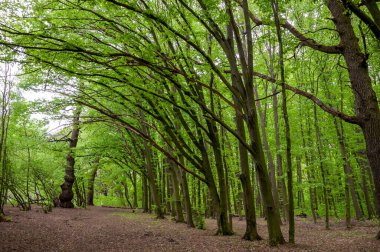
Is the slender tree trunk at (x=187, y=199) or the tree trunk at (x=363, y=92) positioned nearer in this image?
the tree trunk at (x=363, y=92)

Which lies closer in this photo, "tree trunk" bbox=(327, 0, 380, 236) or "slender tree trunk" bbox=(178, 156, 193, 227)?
"tree trunk" bbox=(327, 0, 380, 236)

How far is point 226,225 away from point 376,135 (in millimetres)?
5311

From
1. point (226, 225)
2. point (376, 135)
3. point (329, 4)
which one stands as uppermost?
point (329, 4)

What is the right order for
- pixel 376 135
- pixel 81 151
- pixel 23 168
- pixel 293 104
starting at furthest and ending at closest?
pixel 293 104, pixel 81 151, pixel 23 168, pixel 376 135

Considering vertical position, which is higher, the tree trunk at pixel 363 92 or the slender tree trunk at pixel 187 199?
the tree trunk at pixel 363 92

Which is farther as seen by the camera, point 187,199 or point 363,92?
point 187,199

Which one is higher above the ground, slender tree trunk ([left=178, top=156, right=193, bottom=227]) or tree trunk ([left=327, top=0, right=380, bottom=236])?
tree trunk ([left=327, top=0, right=380, bottom=236])

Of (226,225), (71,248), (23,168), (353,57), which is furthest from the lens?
(23,168)

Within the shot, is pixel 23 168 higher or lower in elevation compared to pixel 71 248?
higher

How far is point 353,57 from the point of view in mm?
7605

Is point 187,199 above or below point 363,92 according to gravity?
below

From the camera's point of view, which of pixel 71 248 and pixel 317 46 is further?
pixel 317 46

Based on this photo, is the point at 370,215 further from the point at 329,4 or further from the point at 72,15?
the point at 72,15

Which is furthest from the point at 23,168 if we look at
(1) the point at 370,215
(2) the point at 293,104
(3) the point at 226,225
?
(1) the point at 370,215
